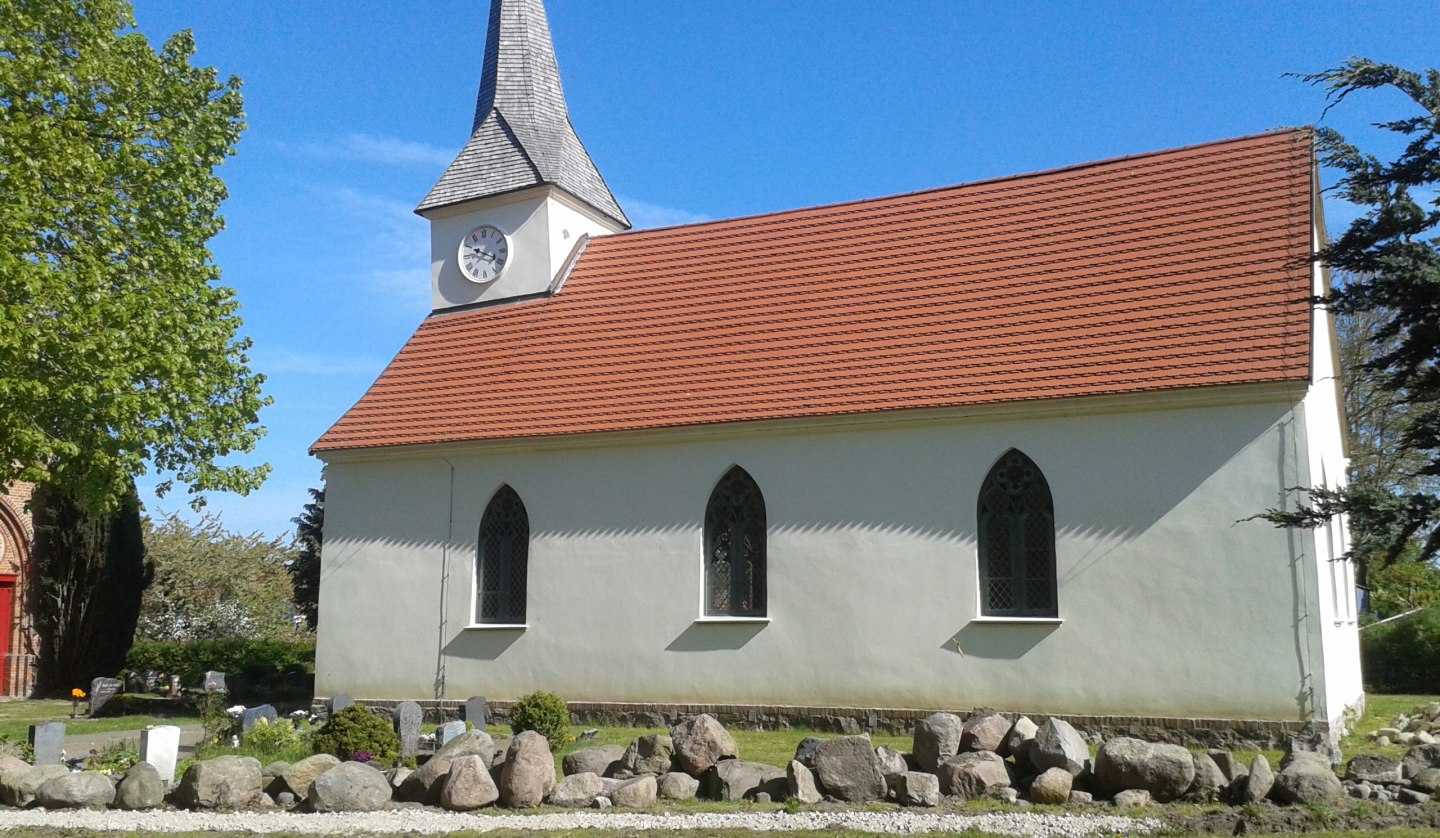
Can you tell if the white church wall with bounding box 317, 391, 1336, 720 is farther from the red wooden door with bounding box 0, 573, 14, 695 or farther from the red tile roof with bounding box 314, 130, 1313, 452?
the red wooden door with bounding box 0, 573, 14, 695

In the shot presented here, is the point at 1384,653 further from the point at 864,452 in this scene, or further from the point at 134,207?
the point at 134,207

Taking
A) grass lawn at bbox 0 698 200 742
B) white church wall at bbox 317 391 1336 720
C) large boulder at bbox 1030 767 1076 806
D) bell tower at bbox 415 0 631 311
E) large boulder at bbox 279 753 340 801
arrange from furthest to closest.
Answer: bell tower at bbox 415 0 631 311
grass lawn at bbox 0 698 200 742
white church wall at bbox 317 391 1336 720
large boulder at bbox 279 753 340 801
large boulder at bbox 1030 767 1076 806

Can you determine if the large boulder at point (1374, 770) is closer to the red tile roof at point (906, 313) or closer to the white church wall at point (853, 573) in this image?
the white church wall at point (853, 573)

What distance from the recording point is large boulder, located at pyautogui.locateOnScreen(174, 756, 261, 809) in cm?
1141

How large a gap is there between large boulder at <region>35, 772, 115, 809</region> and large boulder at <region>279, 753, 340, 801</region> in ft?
5.47

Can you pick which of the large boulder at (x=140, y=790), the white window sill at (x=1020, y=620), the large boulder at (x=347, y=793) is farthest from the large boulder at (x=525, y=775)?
the white window sill at (x=1020, y=620)

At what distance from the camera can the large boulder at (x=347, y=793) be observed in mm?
11117

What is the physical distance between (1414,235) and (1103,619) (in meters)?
8.13

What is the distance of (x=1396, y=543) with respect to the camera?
8.16 metres

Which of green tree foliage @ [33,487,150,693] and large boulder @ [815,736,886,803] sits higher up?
green tree foliage @ [33,487,150,693]

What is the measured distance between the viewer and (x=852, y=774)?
35.4 ft

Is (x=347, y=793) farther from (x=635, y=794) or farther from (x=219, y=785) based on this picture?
(x=635, y=794)

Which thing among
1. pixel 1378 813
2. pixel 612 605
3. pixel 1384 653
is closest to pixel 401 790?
pixel 612 605

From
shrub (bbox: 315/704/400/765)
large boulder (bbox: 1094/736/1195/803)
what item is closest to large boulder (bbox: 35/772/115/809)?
shrub (bbox: 315/704/400/765)
